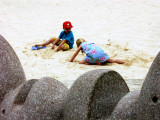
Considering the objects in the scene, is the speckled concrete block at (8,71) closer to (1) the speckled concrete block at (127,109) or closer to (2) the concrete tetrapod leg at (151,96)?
(1) the speckled concrete block at (127,109)

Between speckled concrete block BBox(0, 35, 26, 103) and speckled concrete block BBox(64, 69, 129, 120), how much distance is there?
2.07ft

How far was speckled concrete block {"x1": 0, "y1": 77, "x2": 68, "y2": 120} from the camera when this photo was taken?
1.97 metres

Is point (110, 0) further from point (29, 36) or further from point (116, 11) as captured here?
point (29, 36)

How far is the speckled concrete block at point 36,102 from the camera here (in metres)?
1.97

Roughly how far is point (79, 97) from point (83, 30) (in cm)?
663

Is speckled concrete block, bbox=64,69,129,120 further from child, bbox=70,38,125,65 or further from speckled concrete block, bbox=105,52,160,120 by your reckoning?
child, bbox=70,38,125,65

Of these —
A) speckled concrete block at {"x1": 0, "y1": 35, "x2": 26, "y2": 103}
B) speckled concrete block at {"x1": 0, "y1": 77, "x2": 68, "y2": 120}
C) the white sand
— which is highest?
speckled concrete block at {"x1": 0, "y1": 35, "x2": 26, "y2": 103}

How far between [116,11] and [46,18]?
9.57ft

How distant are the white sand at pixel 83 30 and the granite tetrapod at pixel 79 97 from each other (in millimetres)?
1265

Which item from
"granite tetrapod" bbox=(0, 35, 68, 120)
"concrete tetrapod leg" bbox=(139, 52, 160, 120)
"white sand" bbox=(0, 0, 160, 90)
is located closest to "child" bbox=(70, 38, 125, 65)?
"white sand" bbox=(0, 0, 160, 90)

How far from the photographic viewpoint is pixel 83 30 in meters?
8.29

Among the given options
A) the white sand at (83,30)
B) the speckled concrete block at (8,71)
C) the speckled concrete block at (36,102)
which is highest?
the speckled concrete block at (8,71)

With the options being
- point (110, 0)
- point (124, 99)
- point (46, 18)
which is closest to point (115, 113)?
point (124, 99)

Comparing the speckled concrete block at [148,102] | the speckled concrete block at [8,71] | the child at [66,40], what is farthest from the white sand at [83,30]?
the speckled concrete block at [148,102]
